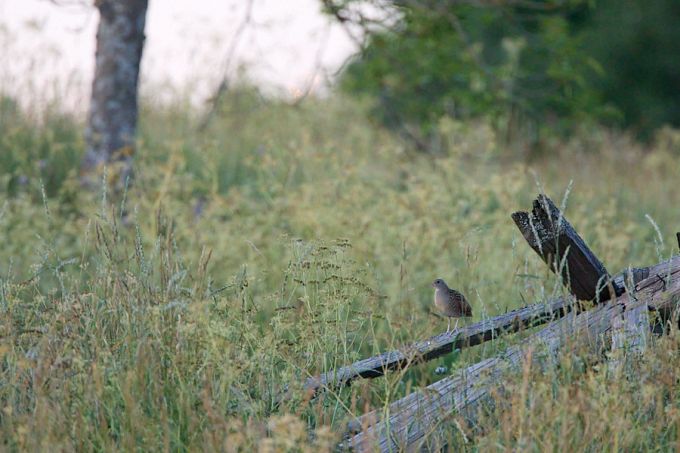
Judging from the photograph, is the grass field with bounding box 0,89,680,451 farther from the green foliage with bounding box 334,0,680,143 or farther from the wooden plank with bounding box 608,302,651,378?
the green foliage with bounding box 334,0,680,143

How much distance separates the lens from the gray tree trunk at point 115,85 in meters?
7.52

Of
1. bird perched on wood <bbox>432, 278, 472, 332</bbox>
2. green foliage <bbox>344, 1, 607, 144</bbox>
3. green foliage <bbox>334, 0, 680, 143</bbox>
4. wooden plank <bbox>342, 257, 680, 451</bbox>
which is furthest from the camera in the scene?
green foliage <bbox>334, 0, 680, 143</bbox>

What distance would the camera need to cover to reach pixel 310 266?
377 cm

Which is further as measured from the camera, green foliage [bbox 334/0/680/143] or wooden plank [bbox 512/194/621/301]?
green foliage [bbox 334/0/680/143]

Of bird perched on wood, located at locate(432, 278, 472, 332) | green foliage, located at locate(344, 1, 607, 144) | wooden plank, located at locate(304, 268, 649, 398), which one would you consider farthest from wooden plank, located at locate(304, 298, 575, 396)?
green foliage, located at locate(344, 1, 607, 144)

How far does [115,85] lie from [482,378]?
217 inches

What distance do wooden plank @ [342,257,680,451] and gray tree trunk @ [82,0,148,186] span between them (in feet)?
14.9

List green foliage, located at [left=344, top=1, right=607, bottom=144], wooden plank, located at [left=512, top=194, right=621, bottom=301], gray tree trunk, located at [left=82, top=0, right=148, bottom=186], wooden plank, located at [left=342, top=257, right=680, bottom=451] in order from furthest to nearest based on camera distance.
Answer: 1. green foliage, located at [left=344, top=1, right=607, bottom=144]
2. gray tree trunk, located at [left=82, top=0, right=148, bottom=186]
3. wooden plank, located at [left=512, top=194, right=621, bottom=301]
4. wooden plank, located at [left=342, top=257, right=680, bottom=451]

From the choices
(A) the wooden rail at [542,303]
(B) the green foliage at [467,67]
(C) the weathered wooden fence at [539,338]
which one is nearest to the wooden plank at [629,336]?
(C) the weathered wooden fence at [539,338]

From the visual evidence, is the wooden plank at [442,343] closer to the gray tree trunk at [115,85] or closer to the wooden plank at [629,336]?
the wooden plank at [629,336]

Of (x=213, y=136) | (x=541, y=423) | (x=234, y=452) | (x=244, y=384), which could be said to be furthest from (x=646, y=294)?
(x=213, y=136)

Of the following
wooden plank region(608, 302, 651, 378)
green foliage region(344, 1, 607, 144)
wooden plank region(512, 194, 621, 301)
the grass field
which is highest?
green foliage region(344, 1, 607, 144)

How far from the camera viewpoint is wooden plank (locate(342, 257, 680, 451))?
3.14 metres

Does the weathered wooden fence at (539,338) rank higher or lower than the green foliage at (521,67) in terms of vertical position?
lower
